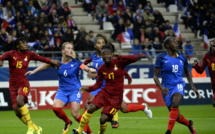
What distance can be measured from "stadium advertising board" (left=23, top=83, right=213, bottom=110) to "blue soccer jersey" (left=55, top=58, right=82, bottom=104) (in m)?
8.48

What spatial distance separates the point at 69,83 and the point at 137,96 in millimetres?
9064

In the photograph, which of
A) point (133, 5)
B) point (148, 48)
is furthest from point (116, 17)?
point (148, 48)

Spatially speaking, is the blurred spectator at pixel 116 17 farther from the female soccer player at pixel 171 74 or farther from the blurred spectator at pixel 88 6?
the female soccer player at pixel 171 74

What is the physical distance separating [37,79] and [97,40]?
31.4ft

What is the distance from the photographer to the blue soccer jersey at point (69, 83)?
11.9 metres

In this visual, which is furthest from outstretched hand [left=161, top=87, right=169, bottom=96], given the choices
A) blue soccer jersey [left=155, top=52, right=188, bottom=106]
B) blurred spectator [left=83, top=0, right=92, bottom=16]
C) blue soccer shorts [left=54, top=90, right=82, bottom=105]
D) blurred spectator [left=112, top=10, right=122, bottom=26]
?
blurred spectator [left=83, top=0, right=92, bottom=16]

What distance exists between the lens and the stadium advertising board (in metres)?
20.5

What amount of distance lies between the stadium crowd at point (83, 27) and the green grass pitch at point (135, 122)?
18.3ft

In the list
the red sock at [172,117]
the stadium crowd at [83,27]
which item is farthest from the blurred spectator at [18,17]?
the red sock at [172,117]

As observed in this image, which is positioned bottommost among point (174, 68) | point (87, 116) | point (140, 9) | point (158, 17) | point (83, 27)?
point (158, 17)

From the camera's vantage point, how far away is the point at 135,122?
604 inches

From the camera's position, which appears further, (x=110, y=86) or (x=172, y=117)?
(x=172, y=117)

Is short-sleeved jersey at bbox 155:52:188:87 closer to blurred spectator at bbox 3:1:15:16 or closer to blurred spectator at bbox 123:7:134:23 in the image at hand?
blurred spectator at bbox 3:1:15:16

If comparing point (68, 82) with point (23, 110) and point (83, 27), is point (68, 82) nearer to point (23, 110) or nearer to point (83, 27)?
point (23, 110)
